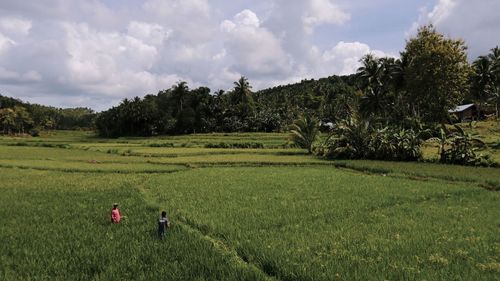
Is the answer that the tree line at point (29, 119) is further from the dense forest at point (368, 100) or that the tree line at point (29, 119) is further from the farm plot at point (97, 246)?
the farm plot at point (97, 246)

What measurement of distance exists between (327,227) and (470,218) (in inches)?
139

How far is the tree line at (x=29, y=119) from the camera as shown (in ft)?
278

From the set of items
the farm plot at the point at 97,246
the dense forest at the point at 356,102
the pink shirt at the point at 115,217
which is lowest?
the farm plot at the point at 97,246

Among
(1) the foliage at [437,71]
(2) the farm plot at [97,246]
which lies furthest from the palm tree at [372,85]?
(2) the farm plot at [97,246]

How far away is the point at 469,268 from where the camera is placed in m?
6.38

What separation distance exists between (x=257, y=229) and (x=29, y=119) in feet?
306

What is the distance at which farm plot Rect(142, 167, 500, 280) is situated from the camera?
21.5 feet

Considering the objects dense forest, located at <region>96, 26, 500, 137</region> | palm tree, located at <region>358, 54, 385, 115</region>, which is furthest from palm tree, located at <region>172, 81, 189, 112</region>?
palm tree, located at <region>358, 54, 385, 115</region>

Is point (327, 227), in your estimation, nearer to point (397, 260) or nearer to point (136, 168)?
point (397, 260)

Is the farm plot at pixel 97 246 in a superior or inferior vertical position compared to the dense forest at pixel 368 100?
inferior

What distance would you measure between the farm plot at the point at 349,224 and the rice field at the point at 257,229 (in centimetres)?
3

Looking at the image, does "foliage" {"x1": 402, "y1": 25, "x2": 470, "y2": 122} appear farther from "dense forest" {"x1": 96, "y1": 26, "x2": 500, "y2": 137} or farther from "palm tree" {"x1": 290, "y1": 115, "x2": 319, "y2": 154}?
"palm tree" {"x1": 290, "y1": 115, "x2": 319, "y2": 154}

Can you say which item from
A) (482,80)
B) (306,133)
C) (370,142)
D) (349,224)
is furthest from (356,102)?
(349,224)

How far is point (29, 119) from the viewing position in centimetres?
9019
